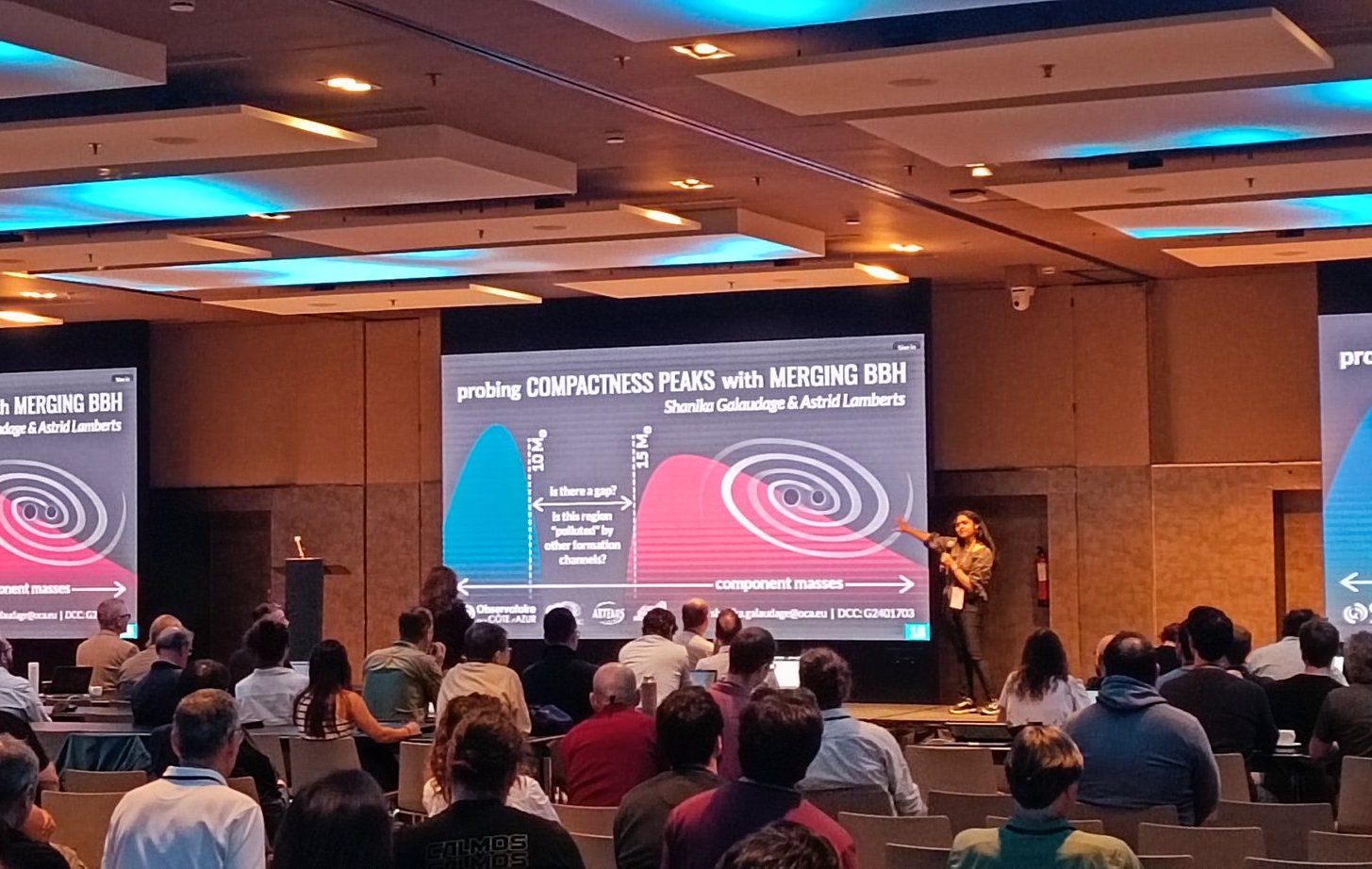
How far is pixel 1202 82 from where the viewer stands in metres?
7.83

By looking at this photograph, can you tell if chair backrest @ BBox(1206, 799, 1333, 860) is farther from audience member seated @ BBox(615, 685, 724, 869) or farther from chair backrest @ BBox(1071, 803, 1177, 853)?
audience member seated @ BBox(615, 685, 724, 869)

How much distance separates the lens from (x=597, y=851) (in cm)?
543

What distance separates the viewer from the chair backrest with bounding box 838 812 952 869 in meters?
5.56

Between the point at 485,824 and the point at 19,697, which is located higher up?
the point at 485,824

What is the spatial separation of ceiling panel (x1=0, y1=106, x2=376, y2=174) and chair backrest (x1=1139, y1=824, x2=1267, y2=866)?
4.71m

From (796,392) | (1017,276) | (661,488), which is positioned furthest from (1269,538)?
(661,488)

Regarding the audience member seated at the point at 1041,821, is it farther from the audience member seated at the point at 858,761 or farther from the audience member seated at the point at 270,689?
the audience member seated at the point at 270,689

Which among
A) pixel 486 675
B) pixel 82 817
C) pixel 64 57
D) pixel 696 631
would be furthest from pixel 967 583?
pixel 64 57

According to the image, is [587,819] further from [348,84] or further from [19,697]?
[19,697]

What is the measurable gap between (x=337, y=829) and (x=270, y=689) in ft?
17.8

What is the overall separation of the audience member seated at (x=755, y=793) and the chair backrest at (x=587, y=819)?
71.5 inches

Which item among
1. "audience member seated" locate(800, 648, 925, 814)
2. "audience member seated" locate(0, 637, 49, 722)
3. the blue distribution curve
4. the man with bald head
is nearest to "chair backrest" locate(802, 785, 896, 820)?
"audience member seated" locate(800, 648, 925, 814)

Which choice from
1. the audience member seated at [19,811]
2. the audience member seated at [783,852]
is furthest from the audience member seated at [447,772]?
the audience member seated at [783,852]

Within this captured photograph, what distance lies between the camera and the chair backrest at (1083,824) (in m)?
5.34
